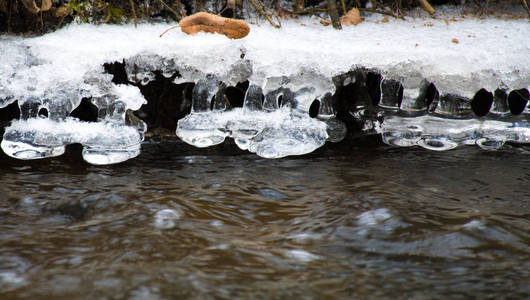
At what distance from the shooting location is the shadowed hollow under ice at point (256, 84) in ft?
8.57

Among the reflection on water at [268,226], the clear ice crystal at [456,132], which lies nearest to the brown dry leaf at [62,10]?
the reflection on water at [268,226]

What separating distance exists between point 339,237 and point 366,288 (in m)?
0.40

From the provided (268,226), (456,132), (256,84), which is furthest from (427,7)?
(268,226)

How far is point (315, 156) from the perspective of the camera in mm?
2996

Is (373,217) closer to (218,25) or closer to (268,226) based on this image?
(268,226)

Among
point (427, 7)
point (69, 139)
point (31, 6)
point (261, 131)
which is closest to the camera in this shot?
point (69, 139)

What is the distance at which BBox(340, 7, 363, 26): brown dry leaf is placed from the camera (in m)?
3.29

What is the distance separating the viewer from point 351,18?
3.31 metres

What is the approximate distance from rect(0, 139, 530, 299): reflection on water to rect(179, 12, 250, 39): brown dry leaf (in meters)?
0.76

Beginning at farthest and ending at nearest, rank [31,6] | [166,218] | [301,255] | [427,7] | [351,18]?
[427,7] → [351,18] → [31,6] → [166,218] → [301,255]

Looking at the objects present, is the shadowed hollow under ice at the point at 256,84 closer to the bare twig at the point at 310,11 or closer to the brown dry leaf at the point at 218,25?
the brown dry leaf at the point at 218,25

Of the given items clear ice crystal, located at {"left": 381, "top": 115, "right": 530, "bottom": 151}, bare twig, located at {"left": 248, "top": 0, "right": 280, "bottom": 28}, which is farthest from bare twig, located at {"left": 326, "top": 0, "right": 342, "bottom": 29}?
clear ice crystal, located at {"left": 381, "top": 115, "right": 530, "bottom": 151}

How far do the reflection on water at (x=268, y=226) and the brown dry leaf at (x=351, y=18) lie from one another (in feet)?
3.08

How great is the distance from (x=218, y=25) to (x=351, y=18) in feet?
3.37
